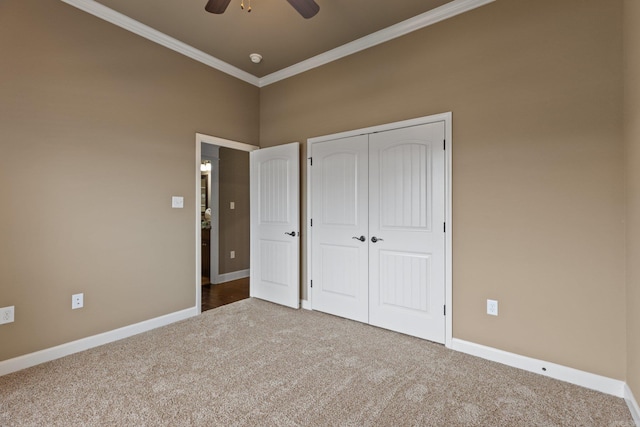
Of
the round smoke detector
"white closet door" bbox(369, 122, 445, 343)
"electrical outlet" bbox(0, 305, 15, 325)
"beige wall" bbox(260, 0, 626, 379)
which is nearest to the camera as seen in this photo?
"beige wall" bbox(260, 0, 626, 379)

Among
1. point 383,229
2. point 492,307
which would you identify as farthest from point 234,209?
point 492,307

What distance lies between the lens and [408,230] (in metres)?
2.85

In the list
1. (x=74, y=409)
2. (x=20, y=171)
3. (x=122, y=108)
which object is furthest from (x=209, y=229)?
(x=74, y=409)

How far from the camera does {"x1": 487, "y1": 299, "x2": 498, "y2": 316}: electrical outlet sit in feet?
7.95

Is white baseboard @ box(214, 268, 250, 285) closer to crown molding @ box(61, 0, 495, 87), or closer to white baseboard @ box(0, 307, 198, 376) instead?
white baseboard @ box(0, 307, 198, 376)

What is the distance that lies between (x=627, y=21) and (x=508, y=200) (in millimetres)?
1261

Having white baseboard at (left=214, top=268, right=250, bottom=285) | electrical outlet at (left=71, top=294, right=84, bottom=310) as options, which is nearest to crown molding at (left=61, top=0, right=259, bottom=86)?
electrical outlet at (left=71, top=294, right=84, bottom=310)

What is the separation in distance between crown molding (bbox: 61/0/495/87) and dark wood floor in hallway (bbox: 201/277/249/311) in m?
2.85

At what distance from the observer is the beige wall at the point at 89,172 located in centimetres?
227

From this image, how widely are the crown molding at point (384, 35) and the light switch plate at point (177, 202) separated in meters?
1.91

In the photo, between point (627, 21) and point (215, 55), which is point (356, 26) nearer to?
point (215, 55)

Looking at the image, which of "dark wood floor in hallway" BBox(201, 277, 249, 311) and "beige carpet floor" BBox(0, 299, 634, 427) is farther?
"dark wood floor in hallway" BBox(201, 277, 249, 311)

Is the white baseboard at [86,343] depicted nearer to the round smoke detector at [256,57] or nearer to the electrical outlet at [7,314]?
the electrical outlet at [7,314]

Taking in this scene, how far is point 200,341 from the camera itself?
275 centimetres
